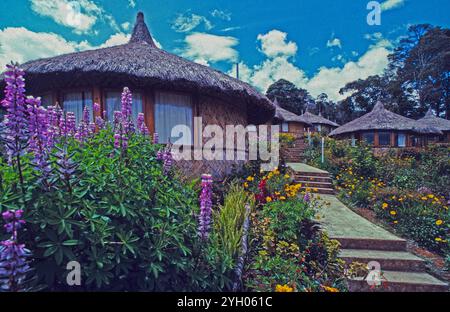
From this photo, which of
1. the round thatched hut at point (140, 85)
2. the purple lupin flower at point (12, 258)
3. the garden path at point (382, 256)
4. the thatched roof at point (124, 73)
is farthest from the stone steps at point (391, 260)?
the thatched roof at point (124, 73)

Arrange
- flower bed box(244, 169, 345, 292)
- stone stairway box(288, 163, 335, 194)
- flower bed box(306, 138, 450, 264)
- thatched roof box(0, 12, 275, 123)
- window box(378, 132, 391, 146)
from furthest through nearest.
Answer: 1. window box(378, 132, 391, 146)
2. stone stairway box(288, 163, 335, 194)
3. thatched roof box(0, 12, 275, 123)
4. flower bed box(306, 138, 450, 264)
5. flower bed box(244, 169, 345, 292)

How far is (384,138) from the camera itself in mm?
19953

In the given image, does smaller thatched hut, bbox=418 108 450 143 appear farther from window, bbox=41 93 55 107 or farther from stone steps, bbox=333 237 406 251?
window, bbox=41 93 55 107

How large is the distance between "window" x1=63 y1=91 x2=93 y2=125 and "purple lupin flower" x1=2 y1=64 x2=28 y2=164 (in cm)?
502

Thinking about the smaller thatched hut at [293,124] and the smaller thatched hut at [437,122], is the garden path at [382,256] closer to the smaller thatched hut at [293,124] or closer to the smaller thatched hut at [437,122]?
the smaller thatched hut at [293,124]

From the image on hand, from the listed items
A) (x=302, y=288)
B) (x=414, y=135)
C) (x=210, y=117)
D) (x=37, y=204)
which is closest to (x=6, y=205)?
(x=37, y=204)

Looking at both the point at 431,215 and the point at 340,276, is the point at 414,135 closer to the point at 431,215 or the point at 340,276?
the point at 431,215

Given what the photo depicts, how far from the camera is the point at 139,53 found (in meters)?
6.00

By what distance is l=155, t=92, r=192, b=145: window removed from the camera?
19.5ft

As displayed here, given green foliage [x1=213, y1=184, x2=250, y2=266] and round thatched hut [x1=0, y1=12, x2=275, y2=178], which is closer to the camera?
green foliage [x1=213, y1=184, x2=250, y2=266]

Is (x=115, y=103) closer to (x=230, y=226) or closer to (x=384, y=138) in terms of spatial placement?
(x=230, y=226)

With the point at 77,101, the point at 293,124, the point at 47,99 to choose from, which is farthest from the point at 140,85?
the point at 293,124

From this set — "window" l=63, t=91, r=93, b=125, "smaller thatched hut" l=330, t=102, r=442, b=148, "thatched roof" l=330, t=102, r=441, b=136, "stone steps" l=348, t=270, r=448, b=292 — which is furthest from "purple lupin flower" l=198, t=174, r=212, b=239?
"thatched roof" l=330, t=102, r=441, b=136

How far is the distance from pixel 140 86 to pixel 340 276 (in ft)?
18.1
